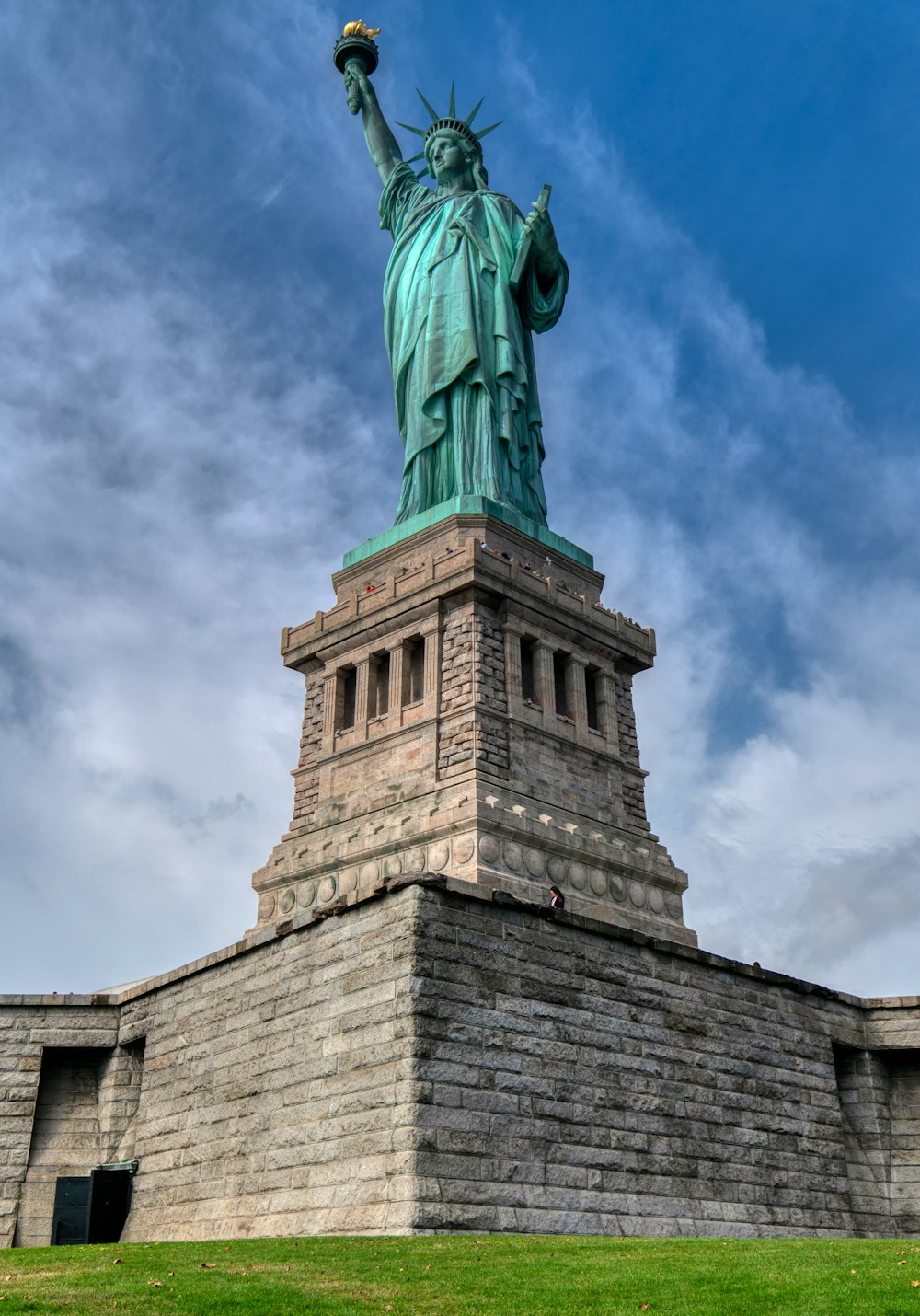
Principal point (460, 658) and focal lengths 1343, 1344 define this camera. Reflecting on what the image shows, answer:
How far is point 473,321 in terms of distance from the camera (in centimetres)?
3572

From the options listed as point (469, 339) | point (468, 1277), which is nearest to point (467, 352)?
point (469, 339)

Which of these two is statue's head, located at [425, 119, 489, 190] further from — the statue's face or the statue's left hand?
the statue's left hand

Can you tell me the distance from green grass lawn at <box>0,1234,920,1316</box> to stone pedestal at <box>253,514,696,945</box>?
12277mm

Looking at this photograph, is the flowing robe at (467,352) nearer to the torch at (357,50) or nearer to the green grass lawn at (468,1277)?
the torch at (357,50)

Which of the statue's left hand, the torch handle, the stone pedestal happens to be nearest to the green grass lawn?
the stone pedestal

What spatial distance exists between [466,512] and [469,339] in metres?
5.59

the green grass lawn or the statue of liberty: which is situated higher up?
the statue of liberty

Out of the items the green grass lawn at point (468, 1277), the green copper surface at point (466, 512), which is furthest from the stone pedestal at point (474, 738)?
the green grass lawn at point (468, 1277)

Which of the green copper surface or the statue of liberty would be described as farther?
the statue of liberty

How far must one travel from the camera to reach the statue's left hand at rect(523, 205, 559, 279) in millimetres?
36281

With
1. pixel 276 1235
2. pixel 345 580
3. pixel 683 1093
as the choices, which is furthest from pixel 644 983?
pixel 345 580

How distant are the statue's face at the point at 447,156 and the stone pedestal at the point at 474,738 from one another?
43.7ft

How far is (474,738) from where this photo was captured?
2812cm

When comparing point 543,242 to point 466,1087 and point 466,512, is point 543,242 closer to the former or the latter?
point 466,512
